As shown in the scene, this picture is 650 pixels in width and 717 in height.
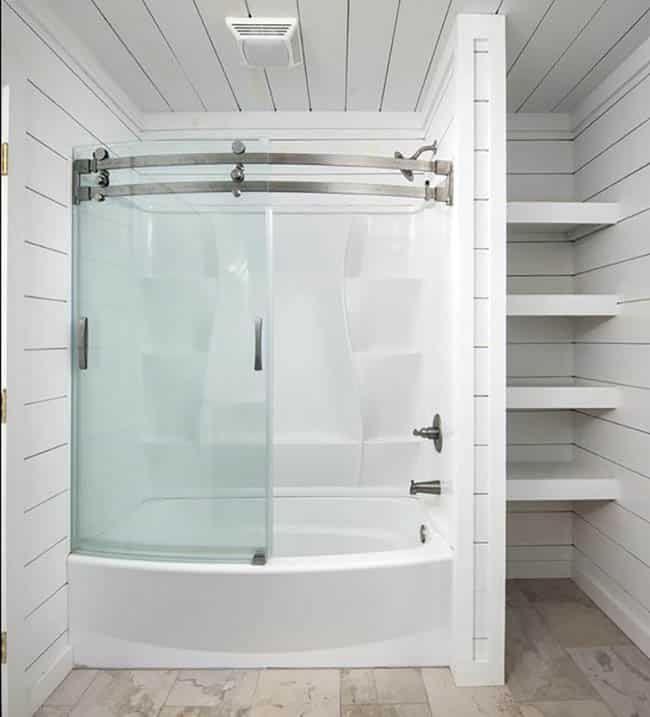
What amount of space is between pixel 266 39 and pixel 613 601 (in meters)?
2.64

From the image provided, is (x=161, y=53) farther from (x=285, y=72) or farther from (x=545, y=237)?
(x=545, y=237)

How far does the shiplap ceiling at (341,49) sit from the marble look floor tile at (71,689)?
2210 mm

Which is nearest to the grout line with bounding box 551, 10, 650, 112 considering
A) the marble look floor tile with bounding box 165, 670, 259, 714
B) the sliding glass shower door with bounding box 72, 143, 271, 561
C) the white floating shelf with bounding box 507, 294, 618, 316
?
the white floating shelf with bounding box 507, 294, 618, 316

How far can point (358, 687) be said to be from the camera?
1.96 metres

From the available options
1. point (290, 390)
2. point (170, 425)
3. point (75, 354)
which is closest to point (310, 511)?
point (290, 390)

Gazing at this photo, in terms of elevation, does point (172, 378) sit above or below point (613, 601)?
above

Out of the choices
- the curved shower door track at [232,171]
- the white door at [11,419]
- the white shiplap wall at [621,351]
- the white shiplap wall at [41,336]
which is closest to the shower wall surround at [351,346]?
the curved shower door track at [232,171]

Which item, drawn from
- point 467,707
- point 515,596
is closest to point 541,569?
point 515,596

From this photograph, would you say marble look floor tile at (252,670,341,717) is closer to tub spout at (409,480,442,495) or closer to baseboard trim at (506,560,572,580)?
tub spout at (409,480,442,495)

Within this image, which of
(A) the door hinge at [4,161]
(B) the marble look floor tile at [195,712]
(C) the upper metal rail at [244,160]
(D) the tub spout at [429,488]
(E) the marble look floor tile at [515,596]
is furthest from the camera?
(E) the marble look floor tile at [515,596]

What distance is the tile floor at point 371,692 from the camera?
1.85 m

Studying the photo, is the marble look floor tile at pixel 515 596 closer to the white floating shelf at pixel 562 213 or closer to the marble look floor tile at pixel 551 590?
the marble look floor tile at pixel 551 590

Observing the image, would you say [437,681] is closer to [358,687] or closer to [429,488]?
[358,687]

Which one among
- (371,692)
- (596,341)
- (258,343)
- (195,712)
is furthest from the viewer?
(596,341)
